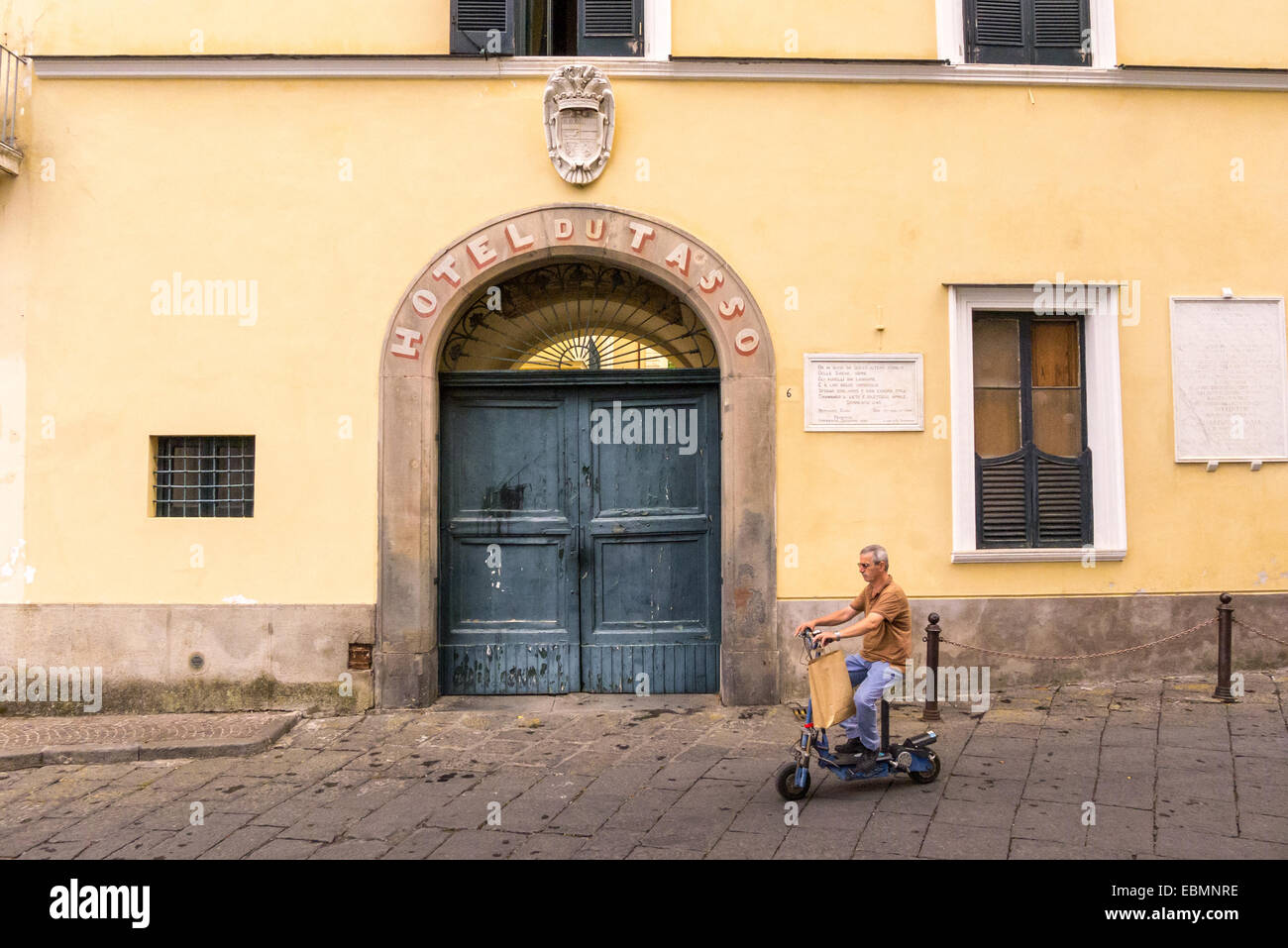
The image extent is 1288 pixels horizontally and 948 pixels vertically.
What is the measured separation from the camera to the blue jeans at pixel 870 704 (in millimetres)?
5371

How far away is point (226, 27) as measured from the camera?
7.68 meters

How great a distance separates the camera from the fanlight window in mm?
8023

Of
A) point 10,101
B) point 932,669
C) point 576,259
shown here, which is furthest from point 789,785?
point 10,101

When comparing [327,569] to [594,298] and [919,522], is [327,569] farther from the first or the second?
[919,522]

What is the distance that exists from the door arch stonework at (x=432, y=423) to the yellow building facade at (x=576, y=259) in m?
0.03

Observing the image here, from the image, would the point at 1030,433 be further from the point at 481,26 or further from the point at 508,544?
the point at 481,26

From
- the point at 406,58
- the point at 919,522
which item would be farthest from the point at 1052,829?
the point at 406,58

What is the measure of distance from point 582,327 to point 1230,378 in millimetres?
5460

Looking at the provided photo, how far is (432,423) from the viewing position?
7.68m

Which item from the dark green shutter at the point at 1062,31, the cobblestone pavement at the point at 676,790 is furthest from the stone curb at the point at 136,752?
the dark green shutter at the point at 1062,31

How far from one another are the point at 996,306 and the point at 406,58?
521cm
